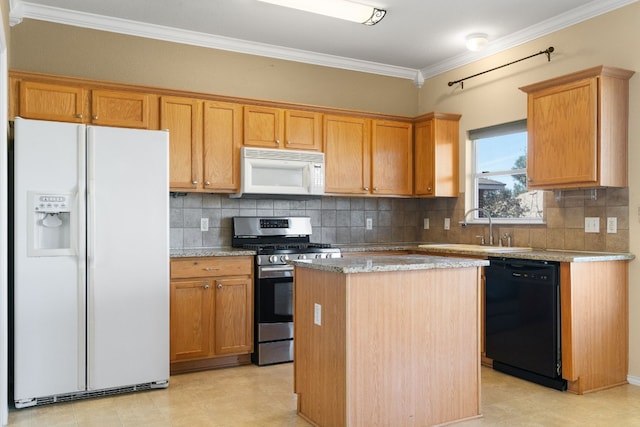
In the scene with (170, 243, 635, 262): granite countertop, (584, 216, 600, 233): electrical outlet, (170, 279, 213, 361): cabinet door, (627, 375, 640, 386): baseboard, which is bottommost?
(627, 375, 640, 386): baseboard

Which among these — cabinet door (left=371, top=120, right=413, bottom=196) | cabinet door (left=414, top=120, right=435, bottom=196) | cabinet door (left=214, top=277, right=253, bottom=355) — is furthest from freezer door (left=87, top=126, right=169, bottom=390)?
cabinet door (left=414, top=120, right=435, bottom=196)

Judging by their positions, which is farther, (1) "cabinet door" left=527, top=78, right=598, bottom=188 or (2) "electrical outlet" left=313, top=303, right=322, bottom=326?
(1) "cabinet door" left=527, top=78, right=598, bottom=188

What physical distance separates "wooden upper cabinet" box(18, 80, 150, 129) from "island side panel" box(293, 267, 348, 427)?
6.50 feet

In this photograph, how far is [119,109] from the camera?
4.00 m

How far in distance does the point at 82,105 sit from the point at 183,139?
768 millimetres

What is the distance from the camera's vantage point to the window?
4.54 m

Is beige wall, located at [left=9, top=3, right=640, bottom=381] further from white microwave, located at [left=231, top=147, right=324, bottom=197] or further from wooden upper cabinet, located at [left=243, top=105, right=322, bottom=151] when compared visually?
white microwave, located at [left=231, top=147, right=324, bottom=197]

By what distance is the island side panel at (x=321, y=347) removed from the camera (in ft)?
8.61

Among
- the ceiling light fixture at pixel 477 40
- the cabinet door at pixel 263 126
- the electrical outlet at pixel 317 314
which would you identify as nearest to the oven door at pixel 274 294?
the cabinet door at pixel 263 126

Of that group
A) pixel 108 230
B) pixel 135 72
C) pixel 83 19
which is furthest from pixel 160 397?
pixel 83 19

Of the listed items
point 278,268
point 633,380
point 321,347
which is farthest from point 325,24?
point 633,380

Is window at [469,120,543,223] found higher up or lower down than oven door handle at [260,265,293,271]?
higher up

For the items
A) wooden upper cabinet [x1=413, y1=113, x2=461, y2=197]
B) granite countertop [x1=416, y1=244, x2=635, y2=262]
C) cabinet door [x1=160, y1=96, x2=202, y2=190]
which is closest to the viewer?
granite countertop [x1=416, y1=244, x2=635, y2=262]

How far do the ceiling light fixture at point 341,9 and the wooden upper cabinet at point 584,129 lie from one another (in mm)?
1317
